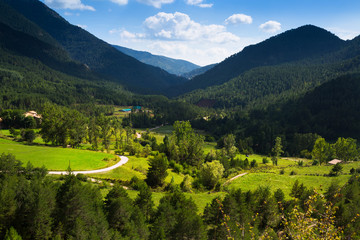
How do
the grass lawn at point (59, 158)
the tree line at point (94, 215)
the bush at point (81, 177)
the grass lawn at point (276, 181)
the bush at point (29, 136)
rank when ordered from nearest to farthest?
the tree line at point (94, 215)
the bush at point (81, 177)
the grass lawn at point (59, 158)
the grass lawn at point (276, 181)
the bush at point (29, 136)

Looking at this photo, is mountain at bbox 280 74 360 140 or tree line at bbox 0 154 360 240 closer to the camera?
tree line at bbox 0 154 360 240

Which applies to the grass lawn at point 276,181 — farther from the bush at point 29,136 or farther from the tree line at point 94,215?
the bush at point 29,136

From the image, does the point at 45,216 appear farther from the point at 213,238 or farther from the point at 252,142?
the point at 252,142

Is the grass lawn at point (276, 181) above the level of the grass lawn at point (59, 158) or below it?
below

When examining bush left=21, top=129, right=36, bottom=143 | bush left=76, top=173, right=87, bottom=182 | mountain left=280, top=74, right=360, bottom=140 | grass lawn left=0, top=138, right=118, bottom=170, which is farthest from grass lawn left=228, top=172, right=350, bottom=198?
mountain left=280, top=74, right=360, bottom=140

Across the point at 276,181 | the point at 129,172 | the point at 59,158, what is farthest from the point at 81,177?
the point at 276,181

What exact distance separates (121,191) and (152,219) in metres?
6.29

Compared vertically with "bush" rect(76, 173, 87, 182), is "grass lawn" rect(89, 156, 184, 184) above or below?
below

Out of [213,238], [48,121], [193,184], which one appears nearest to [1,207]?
[213,238]

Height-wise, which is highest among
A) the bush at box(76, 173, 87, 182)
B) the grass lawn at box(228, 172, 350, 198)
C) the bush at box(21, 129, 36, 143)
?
the bush at box(21, 129, 36, 143)

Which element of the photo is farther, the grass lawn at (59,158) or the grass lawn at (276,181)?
the grass lawn at (276,181)

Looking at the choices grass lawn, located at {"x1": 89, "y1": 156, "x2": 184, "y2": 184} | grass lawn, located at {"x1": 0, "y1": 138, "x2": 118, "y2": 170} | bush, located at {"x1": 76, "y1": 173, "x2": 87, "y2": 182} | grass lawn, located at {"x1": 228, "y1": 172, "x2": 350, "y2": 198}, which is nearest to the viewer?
bush, located at {"x1": 76, "y1": 173, "x2": 87, "y2": 182}

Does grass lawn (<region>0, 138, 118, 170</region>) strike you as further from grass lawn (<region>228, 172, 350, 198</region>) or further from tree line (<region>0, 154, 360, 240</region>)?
grass lawn (<region>228, 172, 350, 198</region>)

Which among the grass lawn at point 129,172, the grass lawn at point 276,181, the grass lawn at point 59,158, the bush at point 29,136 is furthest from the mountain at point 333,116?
the bush at point 29,136
